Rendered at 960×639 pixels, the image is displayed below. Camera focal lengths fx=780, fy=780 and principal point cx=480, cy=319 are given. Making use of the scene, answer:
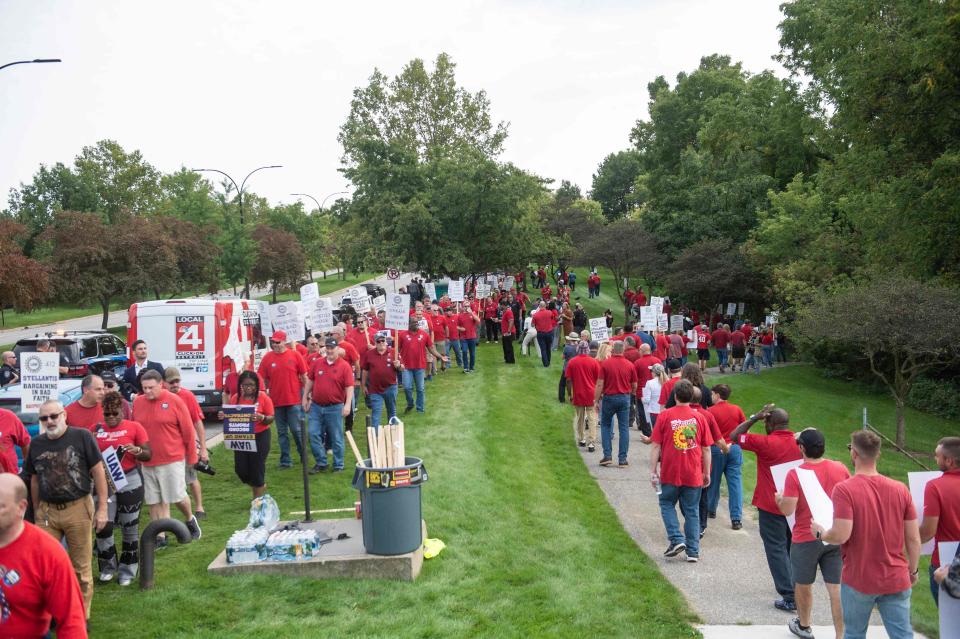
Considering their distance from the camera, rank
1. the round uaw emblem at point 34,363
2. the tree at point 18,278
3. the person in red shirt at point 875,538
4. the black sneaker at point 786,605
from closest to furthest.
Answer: the person in red shirt at point 875,538, the black sneaker at point 786,605, the round uaw emblem at point 34,363, the tree at point 18,278

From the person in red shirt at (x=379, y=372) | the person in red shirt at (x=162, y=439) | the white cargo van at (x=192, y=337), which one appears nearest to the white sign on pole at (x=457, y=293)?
the white cargo van at (x=192, y=337)

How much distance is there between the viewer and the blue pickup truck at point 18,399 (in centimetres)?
1097

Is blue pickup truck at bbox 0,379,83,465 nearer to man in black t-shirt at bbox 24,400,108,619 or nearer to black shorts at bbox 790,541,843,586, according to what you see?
man in black t-shirt at bbox 24,400,108,619

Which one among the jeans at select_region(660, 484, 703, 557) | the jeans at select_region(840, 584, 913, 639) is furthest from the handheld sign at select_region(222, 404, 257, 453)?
the jeans at select_region(840, 584, 913, 639)

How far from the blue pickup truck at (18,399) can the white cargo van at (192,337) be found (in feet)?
9.17

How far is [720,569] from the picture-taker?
834 cm

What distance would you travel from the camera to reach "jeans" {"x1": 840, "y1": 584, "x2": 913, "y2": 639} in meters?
5.10

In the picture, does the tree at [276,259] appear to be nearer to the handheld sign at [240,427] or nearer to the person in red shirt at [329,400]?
the person in red shirt at [329,400]

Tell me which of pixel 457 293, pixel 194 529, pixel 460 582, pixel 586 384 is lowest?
pixel 460 582

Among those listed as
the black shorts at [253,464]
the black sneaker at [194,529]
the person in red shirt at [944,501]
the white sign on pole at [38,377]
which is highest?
the white sign on pole at [38,377]

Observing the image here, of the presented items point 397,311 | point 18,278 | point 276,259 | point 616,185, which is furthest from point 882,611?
point 616,185

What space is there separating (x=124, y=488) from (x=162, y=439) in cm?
79

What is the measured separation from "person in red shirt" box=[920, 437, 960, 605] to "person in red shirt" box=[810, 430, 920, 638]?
186 millimetres

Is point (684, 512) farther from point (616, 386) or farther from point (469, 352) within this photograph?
point (469, 352)
